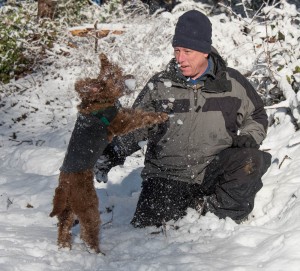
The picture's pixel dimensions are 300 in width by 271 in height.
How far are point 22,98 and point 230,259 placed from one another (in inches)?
286

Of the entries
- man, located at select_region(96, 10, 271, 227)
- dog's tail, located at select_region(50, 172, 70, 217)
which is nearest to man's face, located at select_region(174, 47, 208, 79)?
man, located at select_region(96, 10, 271, 227)

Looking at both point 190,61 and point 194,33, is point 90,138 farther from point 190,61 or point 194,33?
point 194,33

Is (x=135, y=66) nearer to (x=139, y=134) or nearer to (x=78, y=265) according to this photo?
(x=139, y=134)

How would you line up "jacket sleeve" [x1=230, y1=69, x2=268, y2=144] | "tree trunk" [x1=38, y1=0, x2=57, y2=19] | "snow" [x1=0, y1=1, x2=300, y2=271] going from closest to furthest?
"snow" [x1=0, y1=1, x2=300, y2=271], "jacket sleeve" [x1=230, y1=69, x2=268, y2=144], "tree trunk" [x1=38, y1=0, x2=57, y2=19]

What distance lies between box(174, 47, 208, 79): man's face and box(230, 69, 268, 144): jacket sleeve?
1.06 feet

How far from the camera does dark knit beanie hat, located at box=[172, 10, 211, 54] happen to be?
12.7 ft

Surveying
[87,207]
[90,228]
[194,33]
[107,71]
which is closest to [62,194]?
[87,207]

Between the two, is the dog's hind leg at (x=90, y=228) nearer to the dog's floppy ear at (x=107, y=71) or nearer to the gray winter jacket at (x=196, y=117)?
the gray winter jacket at (x=196, y=117)

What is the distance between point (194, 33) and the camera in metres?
3.88

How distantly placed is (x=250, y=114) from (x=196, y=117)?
508 millimetres

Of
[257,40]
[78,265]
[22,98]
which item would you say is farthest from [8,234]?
[22,98]

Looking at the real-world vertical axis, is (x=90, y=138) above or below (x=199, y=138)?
above

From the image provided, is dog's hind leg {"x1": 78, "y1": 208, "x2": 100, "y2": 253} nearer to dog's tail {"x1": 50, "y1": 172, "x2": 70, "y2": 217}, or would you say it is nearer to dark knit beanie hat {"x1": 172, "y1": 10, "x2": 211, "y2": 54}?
dog's tail {"x1": 50, "y1": 172, "x2": 70, "y2": 217}

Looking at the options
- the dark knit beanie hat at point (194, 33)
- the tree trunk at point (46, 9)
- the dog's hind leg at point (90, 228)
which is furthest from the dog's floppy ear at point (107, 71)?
the tree trunk at point (46, 9)
